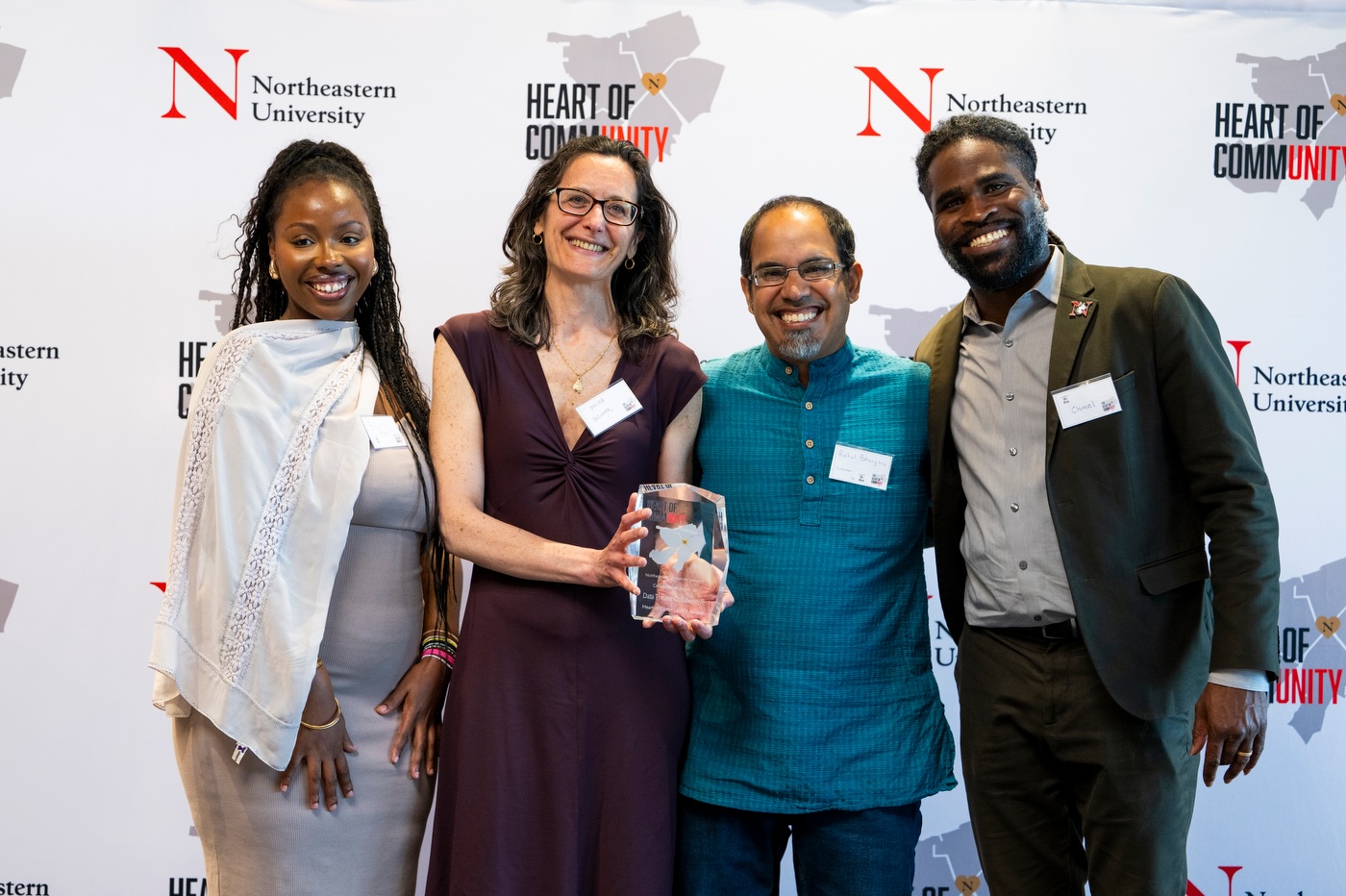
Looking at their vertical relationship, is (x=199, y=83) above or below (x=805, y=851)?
above

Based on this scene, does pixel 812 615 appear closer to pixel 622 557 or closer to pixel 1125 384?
pixel 622 557

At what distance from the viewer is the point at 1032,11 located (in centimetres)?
310

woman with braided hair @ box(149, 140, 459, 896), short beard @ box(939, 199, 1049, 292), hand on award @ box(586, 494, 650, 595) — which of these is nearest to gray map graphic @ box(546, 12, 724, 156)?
woman with braided hair @ box(149, 140, 459, 896)

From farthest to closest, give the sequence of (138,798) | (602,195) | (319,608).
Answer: (138,798) → (602,195) → (319,608)

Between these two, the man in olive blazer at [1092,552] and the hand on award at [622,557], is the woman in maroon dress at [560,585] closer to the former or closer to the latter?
the hand on award at [622,557]

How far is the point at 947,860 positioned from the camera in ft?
10.4

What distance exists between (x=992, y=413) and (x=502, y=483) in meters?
1.03

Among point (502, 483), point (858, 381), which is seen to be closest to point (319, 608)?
point (502, 483)

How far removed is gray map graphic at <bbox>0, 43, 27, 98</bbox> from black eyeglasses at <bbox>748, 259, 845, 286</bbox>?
2437mm

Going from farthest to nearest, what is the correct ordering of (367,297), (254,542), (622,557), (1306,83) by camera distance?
(1306,83) → (367,297) → (254,542) → (622,557)

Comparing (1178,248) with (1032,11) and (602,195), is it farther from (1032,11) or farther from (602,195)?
(602,195)

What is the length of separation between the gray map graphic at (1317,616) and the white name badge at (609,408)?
2269 millimetres

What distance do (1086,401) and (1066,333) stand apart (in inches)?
6.0

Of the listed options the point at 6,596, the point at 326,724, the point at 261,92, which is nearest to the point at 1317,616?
the point at 326,724
